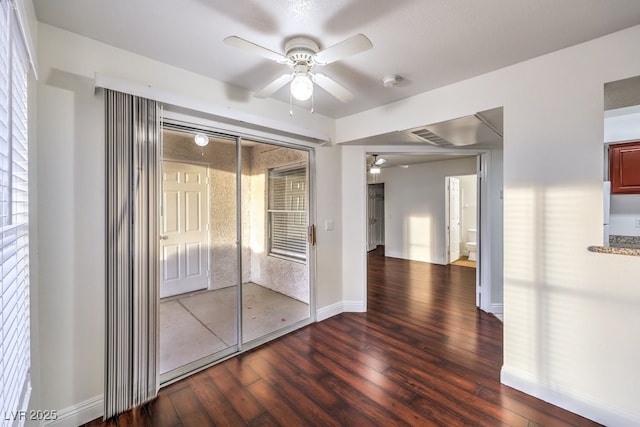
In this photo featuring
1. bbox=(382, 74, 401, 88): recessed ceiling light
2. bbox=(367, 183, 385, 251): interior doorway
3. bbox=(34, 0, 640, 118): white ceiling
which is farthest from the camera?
bbox=(367, 183, 385, 251): interior doorway

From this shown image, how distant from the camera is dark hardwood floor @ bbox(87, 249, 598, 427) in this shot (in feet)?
5.90

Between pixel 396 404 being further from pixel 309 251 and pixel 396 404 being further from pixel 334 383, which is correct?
pixel 309 251

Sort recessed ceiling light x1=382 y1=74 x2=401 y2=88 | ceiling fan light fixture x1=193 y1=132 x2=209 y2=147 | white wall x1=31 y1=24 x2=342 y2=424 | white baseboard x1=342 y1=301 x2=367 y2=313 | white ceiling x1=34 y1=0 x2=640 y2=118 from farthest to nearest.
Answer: white baseboard x1=342 y1=301 x2=367 y2=313, ceiling fan light fixture x1=193 y1=132 x2=209 y2=147, recessed ceiling light x1=382 y1=74 x2=401 y2=88, white wall x1=31 y1=24 x2=342 y2=424, white ceiling x1=34 y1=0 x2=640 y2=118

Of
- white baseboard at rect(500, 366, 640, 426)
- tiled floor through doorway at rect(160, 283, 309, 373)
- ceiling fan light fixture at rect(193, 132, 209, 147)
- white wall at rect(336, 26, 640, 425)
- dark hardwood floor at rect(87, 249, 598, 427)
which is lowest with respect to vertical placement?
dark hardwood floor at rect(87, 249, 598, 427)

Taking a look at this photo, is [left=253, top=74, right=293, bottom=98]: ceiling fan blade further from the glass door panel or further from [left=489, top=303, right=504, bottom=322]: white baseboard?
[left=489, top=303, right=504, bottom=322]: white baseboard

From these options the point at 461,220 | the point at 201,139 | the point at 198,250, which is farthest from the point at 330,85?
the point at 461,220

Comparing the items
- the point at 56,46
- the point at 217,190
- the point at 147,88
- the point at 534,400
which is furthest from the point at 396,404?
the point at 56,46

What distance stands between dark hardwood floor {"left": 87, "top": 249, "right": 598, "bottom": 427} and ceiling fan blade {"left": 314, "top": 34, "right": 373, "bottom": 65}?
2.28m

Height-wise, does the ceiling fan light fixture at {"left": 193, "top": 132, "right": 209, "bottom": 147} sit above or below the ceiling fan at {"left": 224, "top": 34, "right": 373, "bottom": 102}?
below

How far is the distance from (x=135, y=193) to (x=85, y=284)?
672mm

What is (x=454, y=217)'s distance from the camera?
6.71 meters

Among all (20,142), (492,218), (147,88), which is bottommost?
(492,218)

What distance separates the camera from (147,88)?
1921 millimetres

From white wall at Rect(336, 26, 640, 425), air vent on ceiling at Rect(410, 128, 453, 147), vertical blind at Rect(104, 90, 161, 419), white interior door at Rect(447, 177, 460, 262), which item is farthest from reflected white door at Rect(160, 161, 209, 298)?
white interior door at Rect(447, 177, 460, 262)
